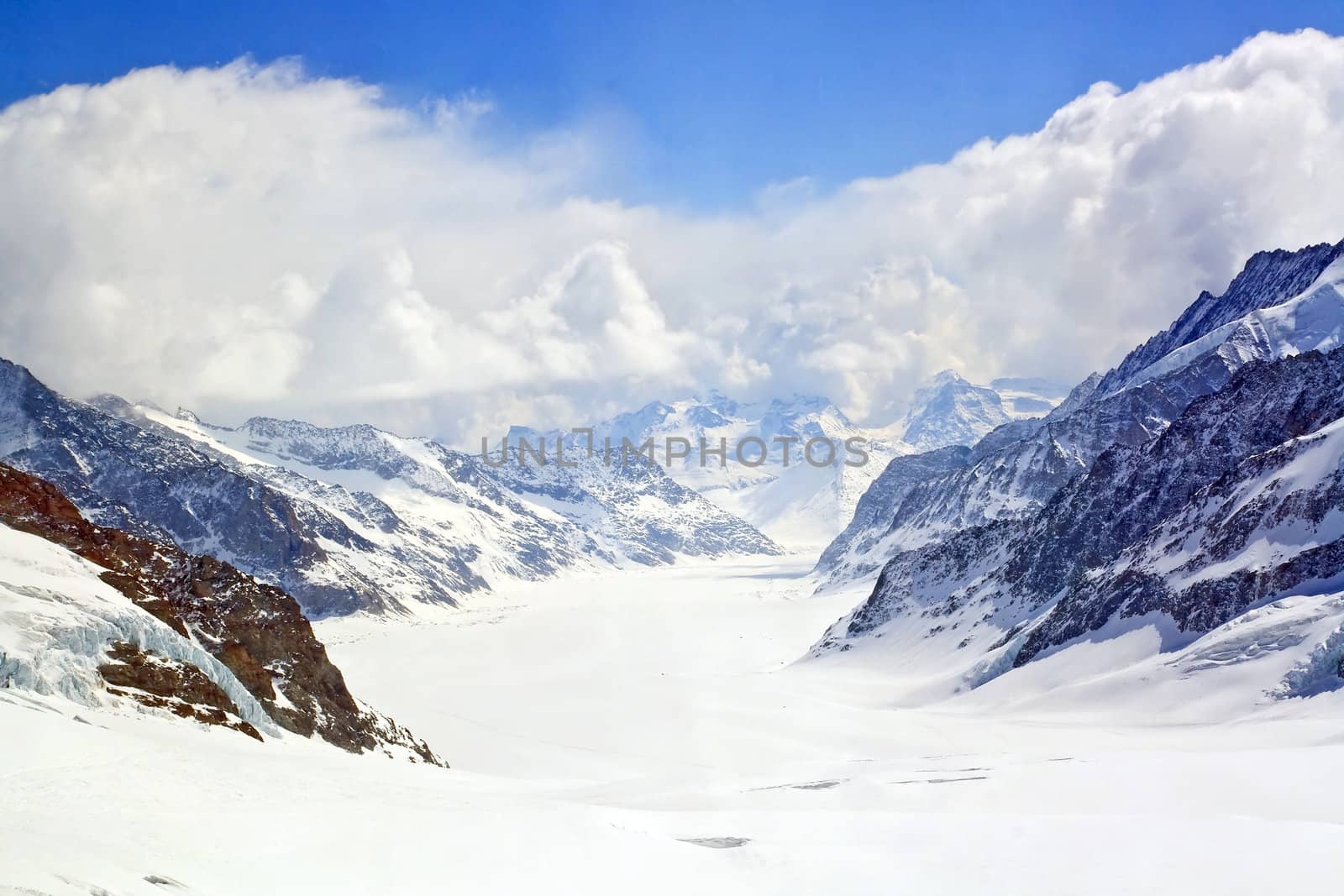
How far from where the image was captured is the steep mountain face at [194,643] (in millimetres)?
37688

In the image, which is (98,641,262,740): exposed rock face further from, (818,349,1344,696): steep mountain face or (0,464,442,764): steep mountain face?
(818,349,1344,696): steep mountain face

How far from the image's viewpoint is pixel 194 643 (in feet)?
145

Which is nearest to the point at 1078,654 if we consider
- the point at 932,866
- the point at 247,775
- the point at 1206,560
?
Result: the point at 1206,560

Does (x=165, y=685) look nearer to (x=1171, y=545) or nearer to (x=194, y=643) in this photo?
(x=194, y=643)

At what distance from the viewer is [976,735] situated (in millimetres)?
76125

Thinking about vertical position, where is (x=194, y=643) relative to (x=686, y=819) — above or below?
above

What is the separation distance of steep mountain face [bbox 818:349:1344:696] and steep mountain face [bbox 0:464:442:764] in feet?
185

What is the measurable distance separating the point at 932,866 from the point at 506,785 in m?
31.4

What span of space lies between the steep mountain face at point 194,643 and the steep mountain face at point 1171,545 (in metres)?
56.3

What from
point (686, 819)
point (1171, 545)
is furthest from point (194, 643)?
point (1171, 545)

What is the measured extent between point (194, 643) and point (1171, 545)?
8062 cm

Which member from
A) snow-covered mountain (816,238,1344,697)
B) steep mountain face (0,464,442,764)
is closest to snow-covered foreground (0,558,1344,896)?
steep mountain face (0,464,442,764)

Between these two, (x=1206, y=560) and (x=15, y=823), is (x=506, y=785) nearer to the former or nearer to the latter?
(x=15, y=823)

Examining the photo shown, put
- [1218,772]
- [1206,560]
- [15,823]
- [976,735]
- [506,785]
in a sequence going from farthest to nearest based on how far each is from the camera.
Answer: [1206,560], [976,735], [506,785], [1218,772], [15,823]
